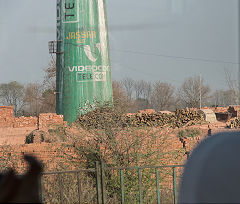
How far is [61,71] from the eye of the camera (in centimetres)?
2244

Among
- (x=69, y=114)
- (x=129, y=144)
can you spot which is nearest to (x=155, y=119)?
(x=69, y=114)

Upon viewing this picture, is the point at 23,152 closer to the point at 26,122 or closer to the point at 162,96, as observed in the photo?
the point at 26,122

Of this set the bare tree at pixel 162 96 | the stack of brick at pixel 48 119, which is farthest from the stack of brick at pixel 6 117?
the bare tree at pixel 162 96

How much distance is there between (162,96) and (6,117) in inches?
1442

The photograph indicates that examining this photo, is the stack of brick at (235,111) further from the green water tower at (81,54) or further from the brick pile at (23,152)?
the brick pile at (23,152)

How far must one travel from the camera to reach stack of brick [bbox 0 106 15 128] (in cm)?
2376

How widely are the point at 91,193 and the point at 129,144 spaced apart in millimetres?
1330

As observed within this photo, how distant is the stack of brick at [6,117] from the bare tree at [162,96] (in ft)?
114

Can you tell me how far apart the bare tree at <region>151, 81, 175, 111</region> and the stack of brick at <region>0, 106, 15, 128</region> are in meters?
34.6

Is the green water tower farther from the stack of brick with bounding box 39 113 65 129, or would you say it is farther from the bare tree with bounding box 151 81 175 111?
the bare tree with bounding box 151 81 175 111

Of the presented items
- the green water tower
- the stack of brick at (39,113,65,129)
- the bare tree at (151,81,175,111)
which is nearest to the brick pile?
the stack of brick at (39,113,65,129)

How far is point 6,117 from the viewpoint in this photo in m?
24.0

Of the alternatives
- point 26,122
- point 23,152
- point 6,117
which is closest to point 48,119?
point 26,122

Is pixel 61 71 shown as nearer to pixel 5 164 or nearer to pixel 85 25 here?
pixel 85 25
